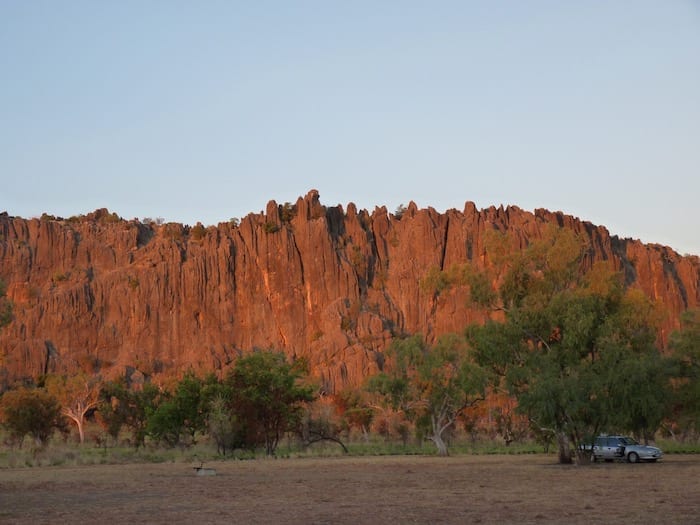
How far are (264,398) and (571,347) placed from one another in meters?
22.3

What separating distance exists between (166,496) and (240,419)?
29.0 metres

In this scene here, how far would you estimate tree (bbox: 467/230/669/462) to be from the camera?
34188 mm

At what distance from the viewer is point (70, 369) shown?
121875mm

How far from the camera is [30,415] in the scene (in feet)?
204

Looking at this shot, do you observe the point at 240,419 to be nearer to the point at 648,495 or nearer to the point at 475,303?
the point at 475,303

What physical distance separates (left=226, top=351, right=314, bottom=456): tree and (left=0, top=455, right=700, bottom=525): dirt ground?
15963mm

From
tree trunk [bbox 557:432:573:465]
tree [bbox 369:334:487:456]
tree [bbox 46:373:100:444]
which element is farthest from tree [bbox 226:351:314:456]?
tree [bbox 46:373:100:444]

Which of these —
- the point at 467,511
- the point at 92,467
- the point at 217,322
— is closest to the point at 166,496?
the point at 467,511

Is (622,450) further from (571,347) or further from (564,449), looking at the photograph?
(571,347)

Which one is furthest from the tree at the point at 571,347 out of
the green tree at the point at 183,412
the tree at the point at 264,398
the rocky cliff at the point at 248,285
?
the rocky cliff at the point at 248,285

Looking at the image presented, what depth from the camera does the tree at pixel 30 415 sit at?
203ft

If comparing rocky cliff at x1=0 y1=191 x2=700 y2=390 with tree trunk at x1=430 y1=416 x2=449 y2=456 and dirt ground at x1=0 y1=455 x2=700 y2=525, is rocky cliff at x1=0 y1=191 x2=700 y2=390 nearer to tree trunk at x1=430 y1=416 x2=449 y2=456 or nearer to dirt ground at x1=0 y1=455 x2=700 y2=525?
tree trunk at x1=430 y1=416 x2=449 y2=456

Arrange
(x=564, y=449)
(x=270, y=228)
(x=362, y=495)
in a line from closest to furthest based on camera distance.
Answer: (x=362, y=495) → (x=564, y=449) → (x=270, y=228)

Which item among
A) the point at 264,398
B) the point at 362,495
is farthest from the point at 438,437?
the point at 362,495
